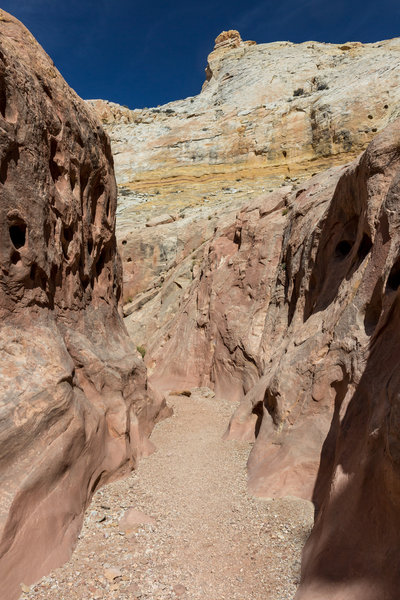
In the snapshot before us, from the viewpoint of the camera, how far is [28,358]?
18.1ft

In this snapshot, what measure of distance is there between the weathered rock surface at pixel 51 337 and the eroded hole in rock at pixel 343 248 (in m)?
5.01

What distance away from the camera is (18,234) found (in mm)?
6012

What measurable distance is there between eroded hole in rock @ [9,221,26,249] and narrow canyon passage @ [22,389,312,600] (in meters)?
3.89

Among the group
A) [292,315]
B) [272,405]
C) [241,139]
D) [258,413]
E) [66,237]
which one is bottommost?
[258,413]

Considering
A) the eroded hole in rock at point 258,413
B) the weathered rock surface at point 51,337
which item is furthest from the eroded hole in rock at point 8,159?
the eroded hole in rock at point 258,413

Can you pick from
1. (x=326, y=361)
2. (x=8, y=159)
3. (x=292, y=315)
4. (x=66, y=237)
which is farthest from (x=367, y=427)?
(x=292, y=315)

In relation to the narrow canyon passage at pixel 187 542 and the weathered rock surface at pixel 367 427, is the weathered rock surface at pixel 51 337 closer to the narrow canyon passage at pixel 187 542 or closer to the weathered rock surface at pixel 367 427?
the narrow canyon passage at pixel 187 542

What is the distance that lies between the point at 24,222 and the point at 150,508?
14.8 feet

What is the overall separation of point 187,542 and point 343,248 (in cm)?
643

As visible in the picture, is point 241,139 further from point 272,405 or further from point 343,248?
point 272,405

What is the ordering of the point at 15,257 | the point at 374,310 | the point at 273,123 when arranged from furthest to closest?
the point at 273,123 → the point at 15,257 → the point at 374,310

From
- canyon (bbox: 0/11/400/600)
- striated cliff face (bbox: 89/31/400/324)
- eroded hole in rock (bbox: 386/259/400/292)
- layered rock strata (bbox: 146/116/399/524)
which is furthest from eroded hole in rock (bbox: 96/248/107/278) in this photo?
striated cliff face (bbox: 89/31/400/324)

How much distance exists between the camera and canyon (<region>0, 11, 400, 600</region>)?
4086 millimetres

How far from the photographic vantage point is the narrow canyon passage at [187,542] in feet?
13.6
